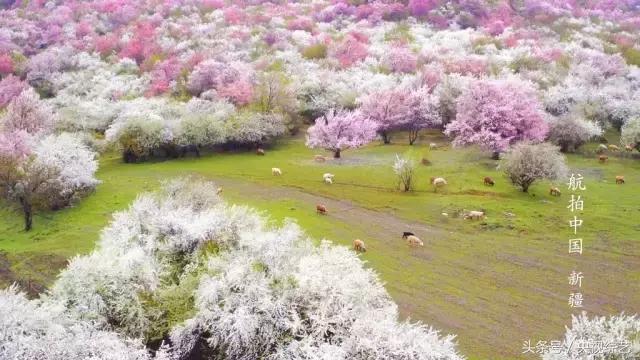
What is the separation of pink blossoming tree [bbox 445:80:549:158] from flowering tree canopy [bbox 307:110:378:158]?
921 cm

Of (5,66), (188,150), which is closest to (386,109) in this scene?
(188,150)

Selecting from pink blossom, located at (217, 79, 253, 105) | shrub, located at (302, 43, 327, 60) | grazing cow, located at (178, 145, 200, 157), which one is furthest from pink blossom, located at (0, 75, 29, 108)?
shrub, located at (302, 43, 327, 60)

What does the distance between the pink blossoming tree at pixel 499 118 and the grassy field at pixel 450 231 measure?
249cm

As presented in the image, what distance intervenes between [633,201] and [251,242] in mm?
31777

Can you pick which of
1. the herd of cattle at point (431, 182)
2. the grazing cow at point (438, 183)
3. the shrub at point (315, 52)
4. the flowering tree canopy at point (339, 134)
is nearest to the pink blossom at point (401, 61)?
the shrub at point (315, 52)

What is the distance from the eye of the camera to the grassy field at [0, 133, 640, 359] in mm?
27625

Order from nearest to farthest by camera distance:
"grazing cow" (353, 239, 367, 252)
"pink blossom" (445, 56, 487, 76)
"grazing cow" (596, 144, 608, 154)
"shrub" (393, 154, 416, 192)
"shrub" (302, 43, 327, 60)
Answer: "grazing cow" (353, 239, 367, 252)
"shrub" (393, 154, 416, 192)
"grazing cow" (596, 144, 608, 154)
"pink blossom" (445, 56, 487, 76)
"shrub" (302, 43, 327, 60)

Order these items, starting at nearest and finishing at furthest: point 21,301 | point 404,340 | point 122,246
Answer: point 404,340
point 21,301
point 122,246

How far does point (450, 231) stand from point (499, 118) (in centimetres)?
1944

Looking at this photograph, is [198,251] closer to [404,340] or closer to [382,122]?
[404,340]

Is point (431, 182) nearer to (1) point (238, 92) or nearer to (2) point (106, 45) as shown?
(1) point (238, 92)

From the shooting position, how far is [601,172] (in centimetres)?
5031

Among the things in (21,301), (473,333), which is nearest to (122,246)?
(21,301)

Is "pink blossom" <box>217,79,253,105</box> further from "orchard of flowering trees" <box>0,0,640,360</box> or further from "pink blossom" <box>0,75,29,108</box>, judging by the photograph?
"pink blossom" <box>0,75,29,108</box>
